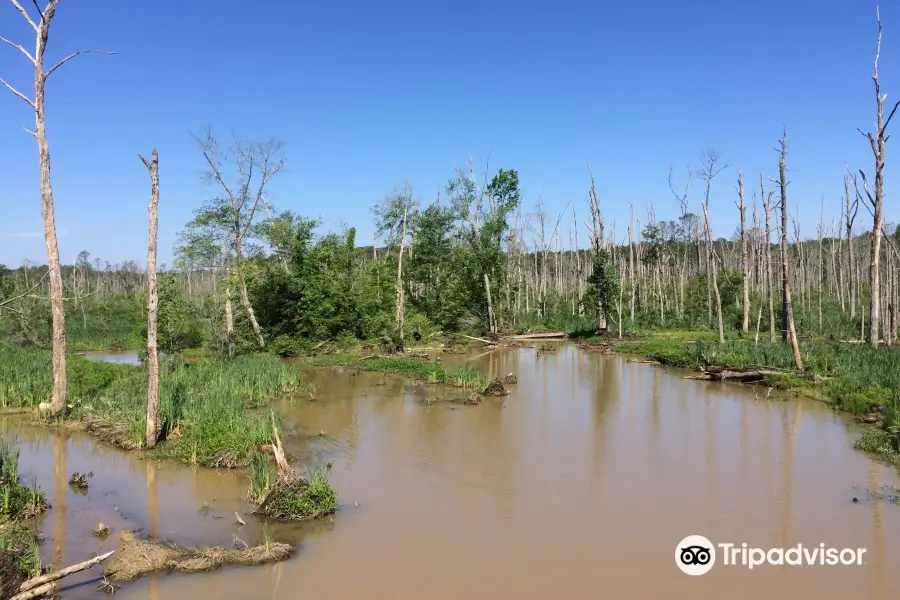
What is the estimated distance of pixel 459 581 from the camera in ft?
19.6

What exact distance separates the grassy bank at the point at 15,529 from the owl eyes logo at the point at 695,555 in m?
6.18

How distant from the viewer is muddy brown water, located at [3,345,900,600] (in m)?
5.94

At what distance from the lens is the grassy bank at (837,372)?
420 inches

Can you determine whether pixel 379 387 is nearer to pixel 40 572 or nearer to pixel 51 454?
pixel 51 454

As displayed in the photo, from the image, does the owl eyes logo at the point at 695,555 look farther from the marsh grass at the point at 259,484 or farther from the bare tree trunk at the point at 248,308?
the bare tree trunk at the point at 248,308

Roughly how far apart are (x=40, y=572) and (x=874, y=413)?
14.5 metres

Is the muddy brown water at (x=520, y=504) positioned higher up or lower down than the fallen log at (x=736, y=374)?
lower down

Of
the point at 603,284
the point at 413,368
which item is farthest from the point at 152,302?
the point at 603,284

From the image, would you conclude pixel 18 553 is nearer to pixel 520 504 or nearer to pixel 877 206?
pixel 520 504

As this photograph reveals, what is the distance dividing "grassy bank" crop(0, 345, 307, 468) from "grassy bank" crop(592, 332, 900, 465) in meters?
11.0

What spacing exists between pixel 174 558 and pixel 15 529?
198cm

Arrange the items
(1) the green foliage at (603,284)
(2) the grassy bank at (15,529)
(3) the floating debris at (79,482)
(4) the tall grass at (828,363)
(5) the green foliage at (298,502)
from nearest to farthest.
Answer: (2) the grassy bank at (15,529) < (5) the green foliage at (298,502) < (3) the floating debris at (79,482) < (4) the tall grass at (828,363) < (1) the green foliage at (603,284)

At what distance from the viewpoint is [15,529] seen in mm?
6574

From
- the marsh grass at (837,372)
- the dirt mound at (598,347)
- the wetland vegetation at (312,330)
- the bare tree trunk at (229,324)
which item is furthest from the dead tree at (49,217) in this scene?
the dirt mound at (598,347)
